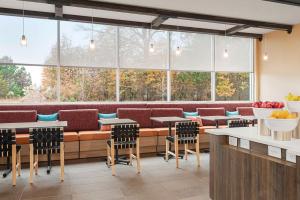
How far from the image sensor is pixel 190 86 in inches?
309

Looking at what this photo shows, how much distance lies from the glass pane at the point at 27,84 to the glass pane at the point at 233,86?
4982mm

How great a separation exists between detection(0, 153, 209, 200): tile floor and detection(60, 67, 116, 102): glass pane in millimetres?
2111

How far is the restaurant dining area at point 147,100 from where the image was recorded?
2.68m

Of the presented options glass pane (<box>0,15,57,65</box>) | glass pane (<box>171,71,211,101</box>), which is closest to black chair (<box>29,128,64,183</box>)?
glass pane (<box>0,15,57,65</box>)

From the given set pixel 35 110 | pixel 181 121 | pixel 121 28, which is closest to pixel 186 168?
pixel 181 121

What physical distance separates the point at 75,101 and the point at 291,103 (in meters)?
5.33

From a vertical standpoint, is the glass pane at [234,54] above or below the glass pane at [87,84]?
above

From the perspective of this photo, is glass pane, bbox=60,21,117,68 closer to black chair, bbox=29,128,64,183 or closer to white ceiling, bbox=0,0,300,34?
white ceiling, bbox=0,0,300,34

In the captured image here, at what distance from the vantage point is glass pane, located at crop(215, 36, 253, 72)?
319 inches

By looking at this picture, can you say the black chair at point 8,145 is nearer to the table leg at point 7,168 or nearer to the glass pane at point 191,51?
the table leg at point 7,168

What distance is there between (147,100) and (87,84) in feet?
5.70

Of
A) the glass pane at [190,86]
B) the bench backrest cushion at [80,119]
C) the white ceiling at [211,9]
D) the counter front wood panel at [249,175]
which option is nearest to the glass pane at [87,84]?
the bench backrest cushion at [80,119]

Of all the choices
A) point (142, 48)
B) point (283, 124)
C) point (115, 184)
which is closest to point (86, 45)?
point (142, 48)

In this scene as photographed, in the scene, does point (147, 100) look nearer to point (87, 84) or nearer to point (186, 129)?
point (87, 84)
